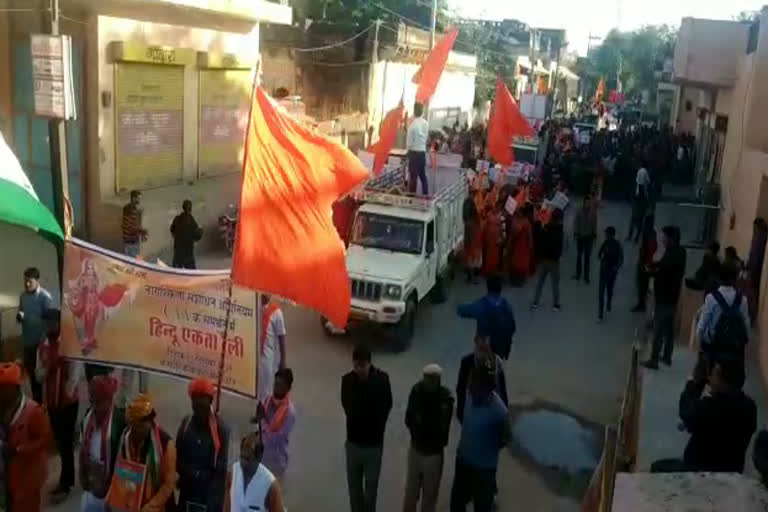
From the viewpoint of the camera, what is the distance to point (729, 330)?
8047 mm

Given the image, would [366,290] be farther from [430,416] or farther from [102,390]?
[102,390]

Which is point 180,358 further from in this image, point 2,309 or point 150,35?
point 150,35

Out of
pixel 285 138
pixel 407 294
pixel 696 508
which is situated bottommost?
pixel 407 294

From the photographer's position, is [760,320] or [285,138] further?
[760,320]

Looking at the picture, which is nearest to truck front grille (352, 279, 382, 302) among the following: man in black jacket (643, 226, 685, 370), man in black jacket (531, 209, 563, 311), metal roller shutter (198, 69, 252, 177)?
man in black jacket (531, 209, 563, 311)

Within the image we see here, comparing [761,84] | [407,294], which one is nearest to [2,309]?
[407,294]

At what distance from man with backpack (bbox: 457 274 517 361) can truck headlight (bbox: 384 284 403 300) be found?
2.55 meters

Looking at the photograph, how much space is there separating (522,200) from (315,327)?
667 centimetres

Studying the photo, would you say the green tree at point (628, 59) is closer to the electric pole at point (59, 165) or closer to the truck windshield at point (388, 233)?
the truck windshield at point (388, 233)

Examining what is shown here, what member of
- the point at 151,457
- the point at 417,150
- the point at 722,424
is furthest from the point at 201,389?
the point at 417,150

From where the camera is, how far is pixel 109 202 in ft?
49.8

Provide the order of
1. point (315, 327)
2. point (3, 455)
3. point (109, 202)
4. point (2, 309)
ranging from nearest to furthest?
point (3, 455) → point (2, 309) → point (315, 327) → point (109, 202)

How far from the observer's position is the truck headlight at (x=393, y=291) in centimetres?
1155

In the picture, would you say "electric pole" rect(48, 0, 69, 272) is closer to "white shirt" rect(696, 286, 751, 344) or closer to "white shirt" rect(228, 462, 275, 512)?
"white shirt" rect(228, 462, 275, 512)
